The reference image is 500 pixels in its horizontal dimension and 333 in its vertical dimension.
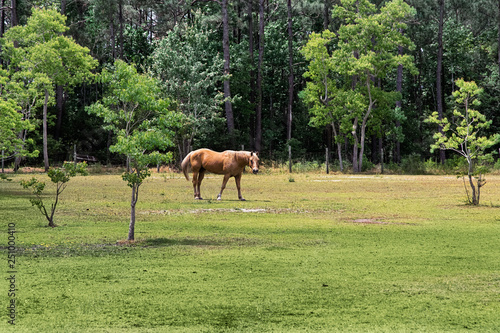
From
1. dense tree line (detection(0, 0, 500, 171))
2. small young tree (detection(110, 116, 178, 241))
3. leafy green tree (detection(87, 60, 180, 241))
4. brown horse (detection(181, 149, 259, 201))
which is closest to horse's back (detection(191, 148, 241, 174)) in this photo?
brown horse (detection(181, 149, 259, 201))

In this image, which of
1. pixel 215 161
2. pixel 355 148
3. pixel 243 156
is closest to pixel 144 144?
pixel 243 156

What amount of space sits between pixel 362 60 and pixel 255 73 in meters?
15.2

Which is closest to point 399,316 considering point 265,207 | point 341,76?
point 265,207

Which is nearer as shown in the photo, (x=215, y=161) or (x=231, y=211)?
(x=231, y=211)

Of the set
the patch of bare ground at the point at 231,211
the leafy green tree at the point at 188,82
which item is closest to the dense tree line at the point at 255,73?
the leafy green tree at the point at 188,82

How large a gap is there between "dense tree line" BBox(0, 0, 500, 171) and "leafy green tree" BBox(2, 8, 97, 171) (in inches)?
19.5

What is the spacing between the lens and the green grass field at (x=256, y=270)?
703cm

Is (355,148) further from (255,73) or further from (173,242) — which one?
(173,242)

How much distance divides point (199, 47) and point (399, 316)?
149ft

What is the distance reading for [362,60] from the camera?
46.5 m

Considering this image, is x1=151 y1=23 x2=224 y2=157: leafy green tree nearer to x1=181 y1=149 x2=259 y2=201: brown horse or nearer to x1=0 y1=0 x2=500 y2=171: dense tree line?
x1=0 y1=0 x2=500 y2=171: dense tree line

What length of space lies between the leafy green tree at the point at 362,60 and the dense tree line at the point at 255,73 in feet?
1.37

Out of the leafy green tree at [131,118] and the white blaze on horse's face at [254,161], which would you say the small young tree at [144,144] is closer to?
the leafy green tree at [131,118]

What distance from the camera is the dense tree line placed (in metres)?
48.9
